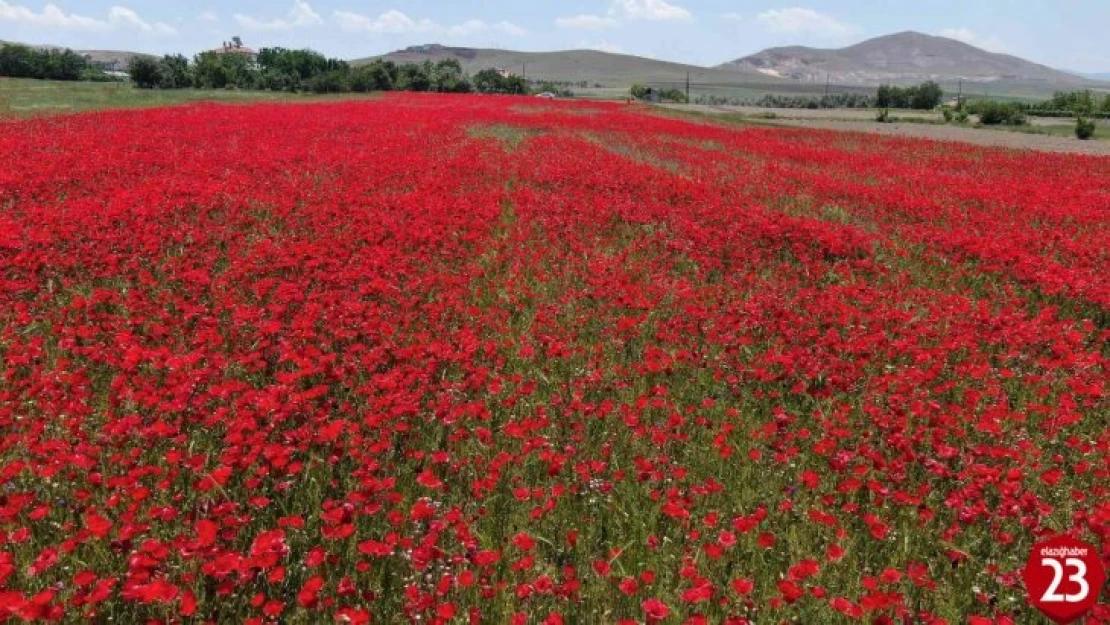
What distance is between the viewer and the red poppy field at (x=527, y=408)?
10.8 ft

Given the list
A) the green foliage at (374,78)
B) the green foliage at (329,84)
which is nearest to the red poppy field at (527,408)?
the green foliage at (329,84)

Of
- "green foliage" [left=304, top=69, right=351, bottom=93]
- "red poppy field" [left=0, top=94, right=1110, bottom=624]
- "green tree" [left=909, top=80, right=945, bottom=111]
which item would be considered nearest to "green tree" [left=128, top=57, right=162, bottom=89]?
"green foliage" [left=304, top=69, right=351, bottom=93]

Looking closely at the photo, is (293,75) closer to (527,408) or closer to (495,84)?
(495,84)

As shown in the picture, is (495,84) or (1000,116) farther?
(495,84)

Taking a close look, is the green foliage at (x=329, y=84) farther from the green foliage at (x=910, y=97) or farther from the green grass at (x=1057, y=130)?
the green foliage at (x=910, y=97)

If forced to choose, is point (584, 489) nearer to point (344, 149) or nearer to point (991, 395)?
point (991, 395)

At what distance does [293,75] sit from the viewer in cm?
7488

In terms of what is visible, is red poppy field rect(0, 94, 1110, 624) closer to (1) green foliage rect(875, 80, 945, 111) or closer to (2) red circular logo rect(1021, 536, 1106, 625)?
(2) red circular logo rect(1021, 536, 1106, 625)

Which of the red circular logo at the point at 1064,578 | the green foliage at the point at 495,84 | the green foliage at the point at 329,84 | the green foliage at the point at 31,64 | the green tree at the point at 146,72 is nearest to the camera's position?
the red circular logo at the point at 1064,578

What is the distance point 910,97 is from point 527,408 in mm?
109806

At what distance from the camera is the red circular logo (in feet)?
10.3

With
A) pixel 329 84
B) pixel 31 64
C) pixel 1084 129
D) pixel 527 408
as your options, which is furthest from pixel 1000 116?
pixel 31 64

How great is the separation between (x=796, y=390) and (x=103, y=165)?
15.2 meters

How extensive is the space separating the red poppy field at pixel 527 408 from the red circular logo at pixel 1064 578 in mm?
125
